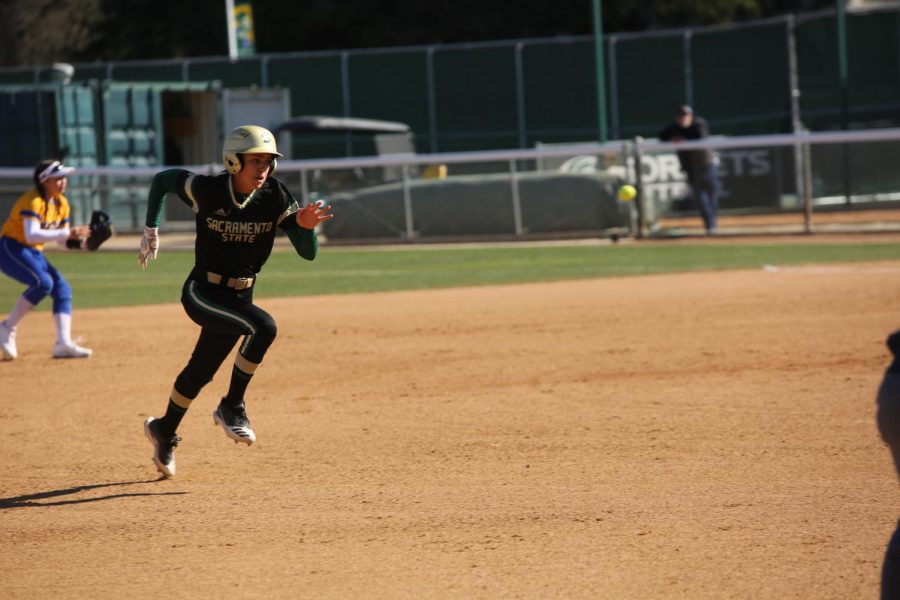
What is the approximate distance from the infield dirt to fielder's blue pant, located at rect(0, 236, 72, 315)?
0.61 meters

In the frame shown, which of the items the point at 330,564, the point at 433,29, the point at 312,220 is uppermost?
the point at 433,29

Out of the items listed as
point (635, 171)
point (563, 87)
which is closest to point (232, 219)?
point (635, 171)

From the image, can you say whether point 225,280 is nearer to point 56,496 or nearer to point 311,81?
point 56,496

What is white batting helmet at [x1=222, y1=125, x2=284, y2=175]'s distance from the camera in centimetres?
682

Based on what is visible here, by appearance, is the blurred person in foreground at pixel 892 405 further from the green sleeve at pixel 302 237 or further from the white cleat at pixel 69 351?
the white cleat at pixel 69 351

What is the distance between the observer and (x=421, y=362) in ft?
36.6

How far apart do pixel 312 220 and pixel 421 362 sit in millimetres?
4219

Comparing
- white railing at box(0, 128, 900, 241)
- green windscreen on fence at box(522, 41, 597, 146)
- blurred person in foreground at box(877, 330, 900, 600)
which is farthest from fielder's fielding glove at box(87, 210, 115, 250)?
green windscreen on fence at box(522, 41, 597, 146)

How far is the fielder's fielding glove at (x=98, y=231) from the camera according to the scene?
980 centimetres

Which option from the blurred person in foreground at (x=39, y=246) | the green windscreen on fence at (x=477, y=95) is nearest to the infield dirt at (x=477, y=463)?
the blurred person in foreground at (x=39, y=246)

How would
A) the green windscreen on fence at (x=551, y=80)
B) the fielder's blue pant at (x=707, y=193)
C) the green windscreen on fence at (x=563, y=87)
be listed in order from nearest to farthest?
the fielder's blue pant at (x=707, y=193)
the green windscreen on fence at (x=551, y=80)
the green windscreen on fence at (x=563, y=87)

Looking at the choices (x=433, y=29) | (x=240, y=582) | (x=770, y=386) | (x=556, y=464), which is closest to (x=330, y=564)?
(x=240, y=582)

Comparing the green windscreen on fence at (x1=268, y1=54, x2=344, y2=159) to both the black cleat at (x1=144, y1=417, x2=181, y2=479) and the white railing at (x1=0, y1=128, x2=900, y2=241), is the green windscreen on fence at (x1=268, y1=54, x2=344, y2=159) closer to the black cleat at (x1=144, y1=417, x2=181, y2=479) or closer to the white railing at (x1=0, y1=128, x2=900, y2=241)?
the white railing at (x1=0, y1=128, x2=900, y2=241)

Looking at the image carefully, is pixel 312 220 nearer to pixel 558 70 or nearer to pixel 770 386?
pixel 770 386
